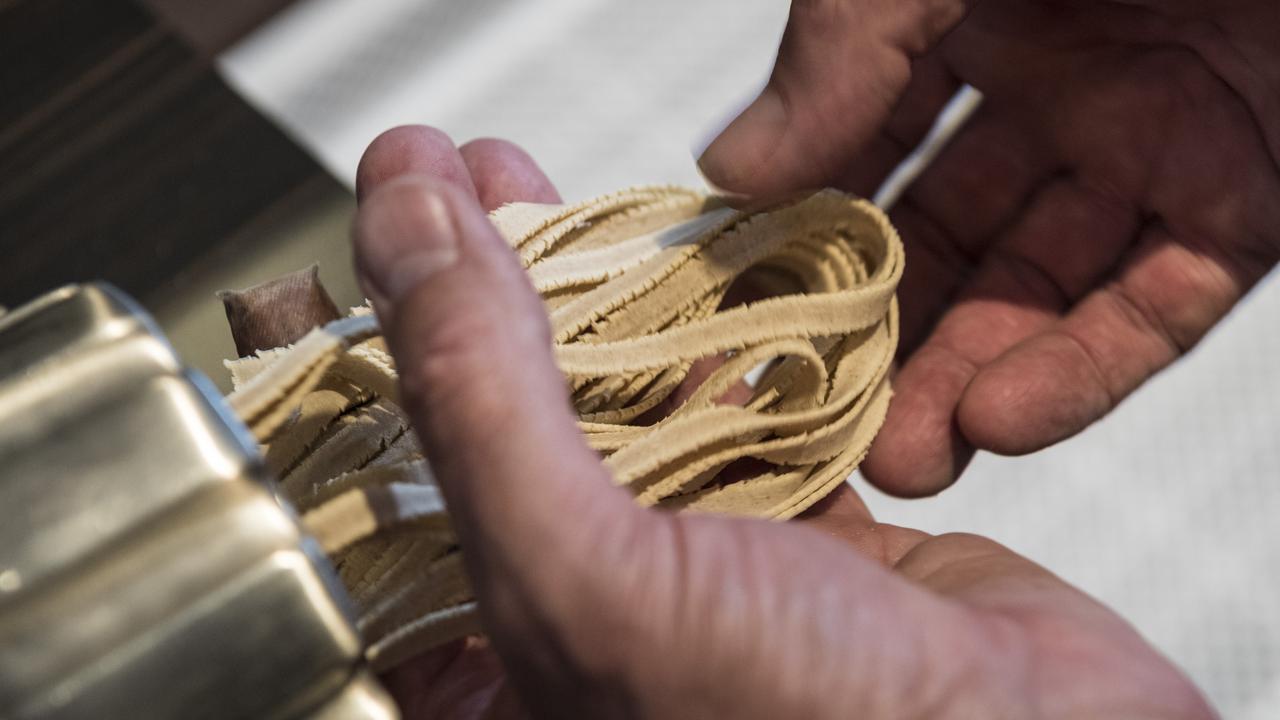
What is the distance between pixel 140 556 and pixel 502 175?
0.49 metres

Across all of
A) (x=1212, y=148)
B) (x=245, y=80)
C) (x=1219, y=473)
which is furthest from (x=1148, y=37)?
(x=245, y=80)

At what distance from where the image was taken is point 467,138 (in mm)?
1303

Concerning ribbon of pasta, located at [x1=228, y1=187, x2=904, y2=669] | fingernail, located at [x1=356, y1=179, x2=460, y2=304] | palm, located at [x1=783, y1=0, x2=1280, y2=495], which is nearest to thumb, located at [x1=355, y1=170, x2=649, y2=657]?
fingernail, located at [x1=356, y1=179, x2=460, y2=304]

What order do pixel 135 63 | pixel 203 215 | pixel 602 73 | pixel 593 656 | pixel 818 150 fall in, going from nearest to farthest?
1. pixel 593 656
2. pixel 818 150
3. pixel 203 215
4. pixel 135 63
5. pixel 602 73

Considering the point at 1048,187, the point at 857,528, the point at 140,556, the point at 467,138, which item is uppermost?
the point at 467,138

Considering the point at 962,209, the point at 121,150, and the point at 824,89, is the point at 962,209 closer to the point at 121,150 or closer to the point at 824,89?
the point at 824,89

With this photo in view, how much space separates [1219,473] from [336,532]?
1.06 meters

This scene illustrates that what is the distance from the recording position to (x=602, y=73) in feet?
4.49

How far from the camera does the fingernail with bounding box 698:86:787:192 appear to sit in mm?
696

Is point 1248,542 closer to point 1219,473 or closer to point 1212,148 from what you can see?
point 1219,473

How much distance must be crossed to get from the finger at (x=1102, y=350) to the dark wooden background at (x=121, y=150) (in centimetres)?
80

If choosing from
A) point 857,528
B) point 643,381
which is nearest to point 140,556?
point 643,381

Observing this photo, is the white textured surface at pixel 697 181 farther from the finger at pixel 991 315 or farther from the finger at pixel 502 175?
the finger at pixel 502 175

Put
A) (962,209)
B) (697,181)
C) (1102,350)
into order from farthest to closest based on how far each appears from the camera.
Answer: (697,181) < (962,209) < (1102,350)
